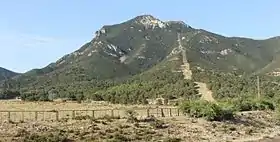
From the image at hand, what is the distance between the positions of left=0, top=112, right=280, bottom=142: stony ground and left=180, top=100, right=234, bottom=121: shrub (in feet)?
4.71

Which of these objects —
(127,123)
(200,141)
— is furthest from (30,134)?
(200,141)

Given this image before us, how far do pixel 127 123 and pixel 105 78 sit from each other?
131997 millimetres

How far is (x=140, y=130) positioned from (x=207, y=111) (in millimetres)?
16057

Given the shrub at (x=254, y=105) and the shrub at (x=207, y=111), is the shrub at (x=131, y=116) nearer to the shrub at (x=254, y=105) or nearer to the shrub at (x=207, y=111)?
the shrub at (x=207, y=111)

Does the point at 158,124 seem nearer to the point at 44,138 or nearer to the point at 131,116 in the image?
the point at 131,116

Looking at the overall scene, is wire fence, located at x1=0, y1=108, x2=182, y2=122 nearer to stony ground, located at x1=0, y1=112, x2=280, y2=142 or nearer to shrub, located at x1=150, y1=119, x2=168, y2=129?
stony ground, located at x1=0, y1=112, x2=280, y2=142

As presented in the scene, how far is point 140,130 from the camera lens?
6022cm

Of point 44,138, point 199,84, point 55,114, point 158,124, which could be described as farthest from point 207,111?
point 199,84

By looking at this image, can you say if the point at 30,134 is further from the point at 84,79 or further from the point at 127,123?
the point at 84,79

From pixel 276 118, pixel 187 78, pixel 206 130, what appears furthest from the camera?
pixel 187 78

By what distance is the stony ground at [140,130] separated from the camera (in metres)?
53.1

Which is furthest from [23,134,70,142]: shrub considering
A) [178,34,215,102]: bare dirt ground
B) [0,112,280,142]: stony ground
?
[178,34,215,102]: bare dirt ground

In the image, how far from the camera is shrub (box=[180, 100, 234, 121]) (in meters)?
72.8

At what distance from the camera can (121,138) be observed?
182 ft
